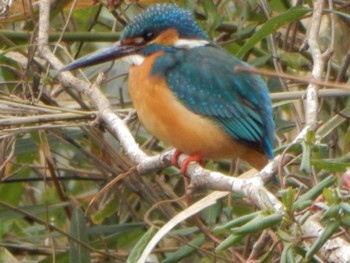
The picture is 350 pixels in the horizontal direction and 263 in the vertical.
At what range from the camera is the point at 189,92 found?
11.9 ft

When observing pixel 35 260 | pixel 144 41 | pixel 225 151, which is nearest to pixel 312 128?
pixel 225 151

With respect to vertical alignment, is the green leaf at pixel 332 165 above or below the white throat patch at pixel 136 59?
above

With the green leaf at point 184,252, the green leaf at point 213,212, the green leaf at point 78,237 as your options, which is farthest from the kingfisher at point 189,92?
the green leaf at point 78,237

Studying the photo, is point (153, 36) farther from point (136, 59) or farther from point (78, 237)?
point (78, 237)

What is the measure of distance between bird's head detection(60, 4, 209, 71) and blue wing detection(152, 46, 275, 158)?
3.2 inches

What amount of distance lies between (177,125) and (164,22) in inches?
17.6

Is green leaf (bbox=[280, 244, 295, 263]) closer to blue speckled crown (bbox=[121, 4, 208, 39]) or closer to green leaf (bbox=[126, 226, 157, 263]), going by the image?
green leaf (bbox=[126, 226, 157, 263])

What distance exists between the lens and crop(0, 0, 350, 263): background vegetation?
152 inches

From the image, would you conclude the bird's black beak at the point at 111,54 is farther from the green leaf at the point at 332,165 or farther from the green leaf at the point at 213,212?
the green leaf at the point at 332,165

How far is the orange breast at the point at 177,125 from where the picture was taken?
352 cm

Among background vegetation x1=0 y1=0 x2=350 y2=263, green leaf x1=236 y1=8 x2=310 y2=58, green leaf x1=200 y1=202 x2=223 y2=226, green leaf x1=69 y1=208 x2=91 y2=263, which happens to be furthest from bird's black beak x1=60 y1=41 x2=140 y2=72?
green leaf x1=69 y1=208 x2=91 y2=263

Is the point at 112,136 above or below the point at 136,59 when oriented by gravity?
below

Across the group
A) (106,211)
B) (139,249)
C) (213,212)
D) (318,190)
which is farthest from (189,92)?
(318,190)

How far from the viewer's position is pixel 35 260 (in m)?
4.69
